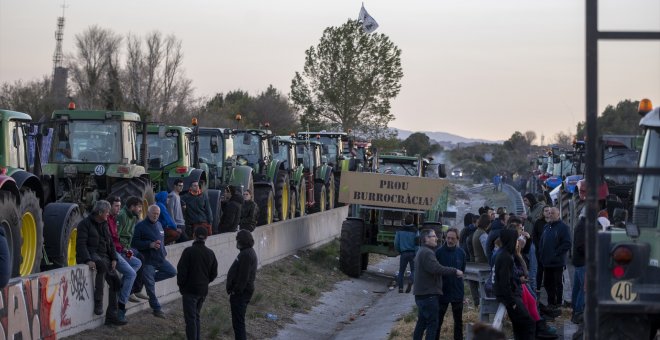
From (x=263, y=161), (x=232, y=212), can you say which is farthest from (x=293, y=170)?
(x=232, y=212)

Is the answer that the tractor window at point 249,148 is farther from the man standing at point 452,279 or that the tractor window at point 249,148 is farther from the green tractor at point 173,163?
the man standing at point 452,279

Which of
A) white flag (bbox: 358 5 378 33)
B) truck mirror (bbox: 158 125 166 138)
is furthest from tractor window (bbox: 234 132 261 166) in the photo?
white flag (bbox: 358 5 378 33)

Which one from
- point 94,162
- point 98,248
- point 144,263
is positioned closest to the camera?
point 98,248

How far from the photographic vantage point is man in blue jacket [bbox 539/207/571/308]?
58.5ft

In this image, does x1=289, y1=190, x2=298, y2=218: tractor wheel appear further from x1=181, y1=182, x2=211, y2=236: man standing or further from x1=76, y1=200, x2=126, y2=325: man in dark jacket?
x1=76, y1=200, x2=126, y2=325: man in dark jacket

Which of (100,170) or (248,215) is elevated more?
(100,170)

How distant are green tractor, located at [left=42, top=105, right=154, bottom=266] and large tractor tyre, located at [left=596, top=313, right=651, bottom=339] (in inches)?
460

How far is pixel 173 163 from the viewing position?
2416 cm

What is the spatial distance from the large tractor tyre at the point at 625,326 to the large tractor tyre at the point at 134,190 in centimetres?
1142

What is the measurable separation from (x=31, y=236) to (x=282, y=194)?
15994mm

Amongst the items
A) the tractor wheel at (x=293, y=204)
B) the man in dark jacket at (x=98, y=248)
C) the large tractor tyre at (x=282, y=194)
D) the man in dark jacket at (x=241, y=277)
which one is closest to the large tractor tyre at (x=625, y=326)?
the man in dark jacket at (x=241, y=277)

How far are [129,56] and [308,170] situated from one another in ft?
113

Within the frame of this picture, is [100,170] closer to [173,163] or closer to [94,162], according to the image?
[94,162]

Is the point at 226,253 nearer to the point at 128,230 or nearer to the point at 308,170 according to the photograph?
the point at 128,230
